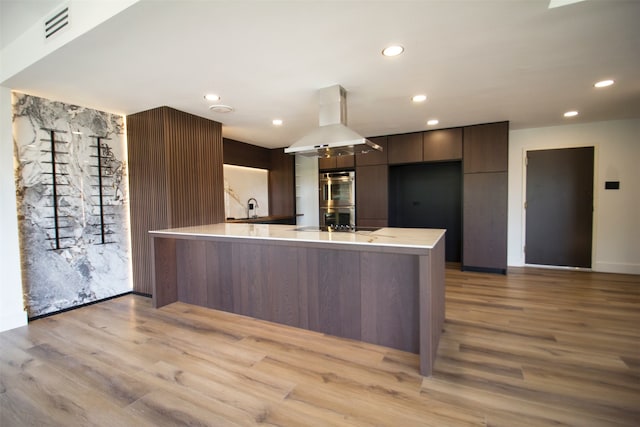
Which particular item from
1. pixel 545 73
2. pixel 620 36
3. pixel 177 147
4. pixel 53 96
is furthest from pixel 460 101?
pixel 53 96

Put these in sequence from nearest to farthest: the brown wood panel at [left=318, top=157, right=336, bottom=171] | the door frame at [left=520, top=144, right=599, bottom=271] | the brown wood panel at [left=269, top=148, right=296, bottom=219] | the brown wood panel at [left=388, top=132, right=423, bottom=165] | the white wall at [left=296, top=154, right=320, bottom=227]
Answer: the door frame at [left=520, top=144, right=599, bottom=271], the brown wood panel at [left=388, top=132, right=423, bottom=165], the brown wood panel at [left=318, top=157, right=336, bottom=171], the brown wood panel at [left=269, top=148, right=296, bottom=219], the white wall at [left=296, top=154, right=320, bottom=227]

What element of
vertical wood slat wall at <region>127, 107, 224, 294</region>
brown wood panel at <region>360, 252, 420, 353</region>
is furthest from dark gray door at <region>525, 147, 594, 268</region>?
vertical wood slat wall at <region>127, 107, 224, 294</region>

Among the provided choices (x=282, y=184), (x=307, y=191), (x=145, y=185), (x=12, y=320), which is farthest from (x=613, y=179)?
(x=12, y=320)

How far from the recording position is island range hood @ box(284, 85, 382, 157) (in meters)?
2.68

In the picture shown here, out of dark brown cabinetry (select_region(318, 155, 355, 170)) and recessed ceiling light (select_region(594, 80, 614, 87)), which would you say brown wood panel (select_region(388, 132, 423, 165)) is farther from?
recessed ceiling light (select_region(594, 80, 614, 87))

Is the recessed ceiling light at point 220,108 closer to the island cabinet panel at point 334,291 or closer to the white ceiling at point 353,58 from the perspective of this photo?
the white ceiling at point 353,58

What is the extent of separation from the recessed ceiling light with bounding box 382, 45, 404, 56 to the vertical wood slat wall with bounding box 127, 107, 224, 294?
264cm

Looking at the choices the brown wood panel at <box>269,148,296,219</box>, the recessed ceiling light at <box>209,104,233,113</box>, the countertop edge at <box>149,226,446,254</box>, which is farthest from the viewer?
the brown wood panel at <box>269,148,296,219</box>

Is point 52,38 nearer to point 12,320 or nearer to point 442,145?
point 12,320

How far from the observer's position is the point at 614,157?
172 inches

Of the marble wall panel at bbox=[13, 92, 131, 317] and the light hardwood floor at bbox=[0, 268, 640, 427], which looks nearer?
the light hardwood floor at bbox=[0, 268, 640, 427]

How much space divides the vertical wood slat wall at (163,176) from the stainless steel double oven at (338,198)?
227cm

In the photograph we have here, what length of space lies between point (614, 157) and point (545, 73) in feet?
9.98

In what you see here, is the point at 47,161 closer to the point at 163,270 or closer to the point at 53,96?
the point at 53,96
